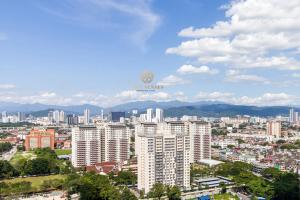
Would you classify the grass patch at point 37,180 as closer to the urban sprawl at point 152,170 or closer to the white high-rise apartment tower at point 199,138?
the urban sprawl at point 152,170

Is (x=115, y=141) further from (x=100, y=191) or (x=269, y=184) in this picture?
(x=269, y=184)

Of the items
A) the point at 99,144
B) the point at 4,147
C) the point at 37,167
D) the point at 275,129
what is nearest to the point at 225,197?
the point at 99,144

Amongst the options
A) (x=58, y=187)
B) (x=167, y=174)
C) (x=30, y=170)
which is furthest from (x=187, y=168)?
(x=30, y=170)

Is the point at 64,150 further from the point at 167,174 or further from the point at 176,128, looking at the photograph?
the point at 167,174

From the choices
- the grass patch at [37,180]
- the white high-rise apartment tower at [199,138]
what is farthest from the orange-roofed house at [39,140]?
the white high-rise apartment tower at [199,138]

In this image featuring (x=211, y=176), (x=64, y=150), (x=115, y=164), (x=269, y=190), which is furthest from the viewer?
(x=64, y=150)
